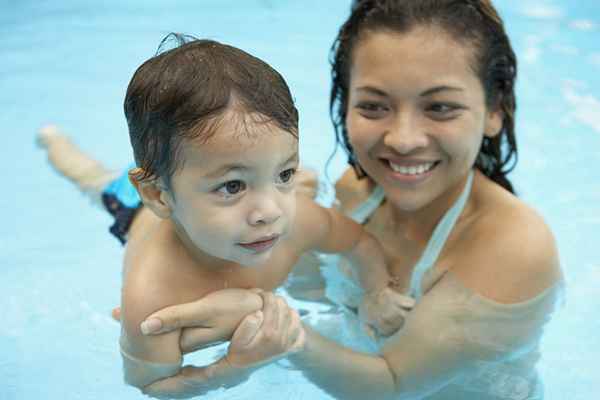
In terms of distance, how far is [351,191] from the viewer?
3170mm

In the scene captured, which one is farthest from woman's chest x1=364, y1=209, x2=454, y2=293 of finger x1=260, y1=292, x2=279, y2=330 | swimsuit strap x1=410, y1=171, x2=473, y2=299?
finger x1=260, y1=292, x2=279, y2=330

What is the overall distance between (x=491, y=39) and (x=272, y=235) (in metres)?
1.03

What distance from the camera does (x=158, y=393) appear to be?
7.50 ft

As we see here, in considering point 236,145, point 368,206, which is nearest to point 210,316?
point 236,145

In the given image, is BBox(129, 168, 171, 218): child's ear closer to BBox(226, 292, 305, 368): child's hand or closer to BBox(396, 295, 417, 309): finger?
BBox(226, 292, 305, 368): child's hand

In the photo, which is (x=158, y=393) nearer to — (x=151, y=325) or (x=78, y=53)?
(x=151, y=325)

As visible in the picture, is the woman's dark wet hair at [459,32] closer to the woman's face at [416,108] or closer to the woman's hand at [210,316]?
the woman's face at [416,108]

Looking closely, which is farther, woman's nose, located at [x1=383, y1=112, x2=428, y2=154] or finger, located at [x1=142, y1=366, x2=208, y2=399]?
woman's nose, located at [x1=383, y1=112, x2=428, y2=154]

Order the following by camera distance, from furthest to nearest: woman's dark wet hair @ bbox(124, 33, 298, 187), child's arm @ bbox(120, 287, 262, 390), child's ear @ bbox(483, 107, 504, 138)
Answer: child's ear @ bbox(483, 107, 504, 138), child's arm @ bbox(120, 287, 262, 390), woman's dark wet hair @ bbox(124, 33, 298, 187)

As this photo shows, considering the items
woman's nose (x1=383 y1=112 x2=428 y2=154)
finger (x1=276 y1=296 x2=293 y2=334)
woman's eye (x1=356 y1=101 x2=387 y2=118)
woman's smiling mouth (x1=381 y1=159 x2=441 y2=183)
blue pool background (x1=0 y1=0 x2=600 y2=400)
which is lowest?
blue pool background (x1=0 y1=0 x2=600 y2=400)

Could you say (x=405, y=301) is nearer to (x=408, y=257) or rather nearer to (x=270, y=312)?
(x=408, y=257)

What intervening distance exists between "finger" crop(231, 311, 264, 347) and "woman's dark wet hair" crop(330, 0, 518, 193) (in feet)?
2.96

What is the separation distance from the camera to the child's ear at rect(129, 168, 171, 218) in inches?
82.0

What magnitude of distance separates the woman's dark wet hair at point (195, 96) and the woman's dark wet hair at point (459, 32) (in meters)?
0.66
